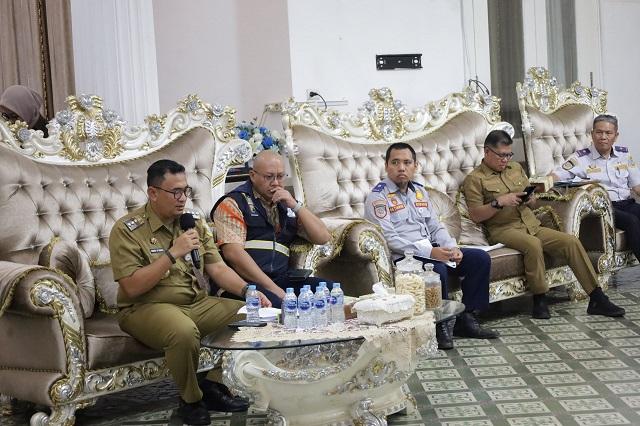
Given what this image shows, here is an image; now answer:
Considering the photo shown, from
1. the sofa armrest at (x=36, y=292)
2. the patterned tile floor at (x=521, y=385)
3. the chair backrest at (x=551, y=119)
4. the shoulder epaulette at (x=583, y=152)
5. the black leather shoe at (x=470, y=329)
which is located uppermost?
the chair backrest at (x=551, y=119)

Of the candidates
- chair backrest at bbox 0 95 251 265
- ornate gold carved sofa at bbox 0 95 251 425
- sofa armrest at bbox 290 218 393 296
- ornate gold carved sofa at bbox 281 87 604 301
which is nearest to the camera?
ornate gold carved sofa at bbox 0 95 251 425

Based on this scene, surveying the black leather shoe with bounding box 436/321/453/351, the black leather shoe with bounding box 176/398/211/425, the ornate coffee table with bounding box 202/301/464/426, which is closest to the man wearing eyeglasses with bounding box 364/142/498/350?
the black leather shoe with bounding box 436/321/453/351

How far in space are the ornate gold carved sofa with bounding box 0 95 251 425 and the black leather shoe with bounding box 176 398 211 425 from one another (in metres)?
0.27

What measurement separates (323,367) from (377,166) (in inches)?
95.9

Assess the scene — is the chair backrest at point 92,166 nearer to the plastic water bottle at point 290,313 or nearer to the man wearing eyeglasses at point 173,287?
the man wearing eyeglasses at point 173,287

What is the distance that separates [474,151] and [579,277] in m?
1.10

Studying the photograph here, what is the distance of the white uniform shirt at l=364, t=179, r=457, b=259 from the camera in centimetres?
537

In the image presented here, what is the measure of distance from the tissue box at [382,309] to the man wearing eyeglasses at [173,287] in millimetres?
624

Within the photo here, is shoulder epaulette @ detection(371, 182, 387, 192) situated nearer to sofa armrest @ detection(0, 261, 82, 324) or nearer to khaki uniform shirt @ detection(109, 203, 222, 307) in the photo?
khaki uniform shirt @ detection(109, 203, 222, 307)

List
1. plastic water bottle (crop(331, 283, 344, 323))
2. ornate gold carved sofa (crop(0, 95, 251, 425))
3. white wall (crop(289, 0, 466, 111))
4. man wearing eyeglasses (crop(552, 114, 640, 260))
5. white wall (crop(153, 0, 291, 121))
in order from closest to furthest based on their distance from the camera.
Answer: plastic water bottle (crop(331, 283, 344, 323)) → ornate gold carved sofa (crop(0, 95, 251, 425)) → man wearing eyeglasses (crop(552, 114, 640, 260)) → white wall (crop(289, 0, 466, 111)) → white wall (crop(153, 0, 291, 121))

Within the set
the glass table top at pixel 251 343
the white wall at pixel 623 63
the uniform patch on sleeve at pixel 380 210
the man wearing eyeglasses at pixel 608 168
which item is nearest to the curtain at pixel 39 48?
the uniform patch on sleeve at pixel 380 210

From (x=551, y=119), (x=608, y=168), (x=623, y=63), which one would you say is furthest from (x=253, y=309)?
(x=623, y=63)

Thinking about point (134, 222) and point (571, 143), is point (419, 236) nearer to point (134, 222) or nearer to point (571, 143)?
point (134, 222)

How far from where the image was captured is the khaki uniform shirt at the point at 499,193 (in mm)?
5941
